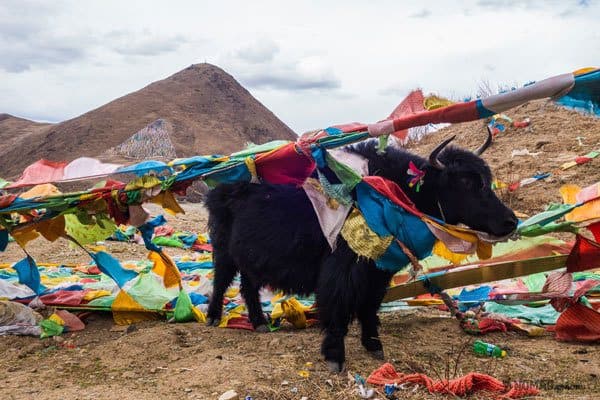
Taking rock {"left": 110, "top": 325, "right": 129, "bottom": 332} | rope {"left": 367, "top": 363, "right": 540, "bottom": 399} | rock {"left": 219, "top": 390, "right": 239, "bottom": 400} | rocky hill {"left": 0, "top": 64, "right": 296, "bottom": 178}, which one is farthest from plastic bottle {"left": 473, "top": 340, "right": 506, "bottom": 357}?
rocky hill {"left": 0, "top": 64, "right": 296, "bottom": 178}

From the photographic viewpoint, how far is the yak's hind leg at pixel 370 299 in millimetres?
3867

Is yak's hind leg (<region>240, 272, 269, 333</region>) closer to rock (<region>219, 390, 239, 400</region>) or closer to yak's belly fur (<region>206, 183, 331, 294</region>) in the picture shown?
yak's belly fur (<region>206, 183, 331, 294</region>)

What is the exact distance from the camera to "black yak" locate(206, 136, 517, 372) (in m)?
3.86

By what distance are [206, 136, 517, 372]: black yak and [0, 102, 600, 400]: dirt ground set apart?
13.2 inches

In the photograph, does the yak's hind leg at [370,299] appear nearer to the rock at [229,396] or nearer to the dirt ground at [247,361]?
the dirt ground at [247,361]

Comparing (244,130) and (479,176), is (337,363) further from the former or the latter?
(244,130)

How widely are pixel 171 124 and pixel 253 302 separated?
18909 mm

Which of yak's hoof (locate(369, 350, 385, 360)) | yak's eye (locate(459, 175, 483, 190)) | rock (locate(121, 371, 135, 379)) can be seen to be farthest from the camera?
yak's hoof (locate(369, 350, 385, 360))

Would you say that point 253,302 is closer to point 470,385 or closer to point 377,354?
point 377,354

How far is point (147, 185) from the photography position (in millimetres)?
4539

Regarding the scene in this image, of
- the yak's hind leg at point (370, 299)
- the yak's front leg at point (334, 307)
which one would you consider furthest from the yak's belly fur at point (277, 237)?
the yak's hind leg at point (370, 299)

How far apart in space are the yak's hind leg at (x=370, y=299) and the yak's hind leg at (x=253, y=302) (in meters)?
1.10

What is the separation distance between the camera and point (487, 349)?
157 inches

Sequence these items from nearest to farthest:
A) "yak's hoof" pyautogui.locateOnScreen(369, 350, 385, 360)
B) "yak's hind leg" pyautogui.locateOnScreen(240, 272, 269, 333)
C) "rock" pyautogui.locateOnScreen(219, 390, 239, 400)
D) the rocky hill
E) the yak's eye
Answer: "rock" pyautogui.locateOnScreen(219, 390, 239, 400) < the yak's eye < "yak's hoof" pyautogui.locateOnScreen(369, 350, 385, 360) < "yak's hind leg" pyautogui.locateOnScreen(240, 272, 269, 333) < the rocky hill
